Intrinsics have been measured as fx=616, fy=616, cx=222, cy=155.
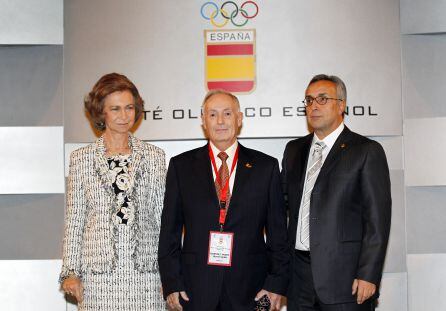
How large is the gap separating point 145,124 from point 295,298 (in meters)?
1.86

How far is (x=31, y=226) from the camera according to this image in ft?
16.2

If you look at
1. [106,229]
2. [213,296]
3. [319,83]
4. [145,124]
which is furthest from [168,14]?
[213,296]

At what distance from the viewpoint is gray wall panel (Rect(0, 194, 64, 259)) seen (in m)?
4.76

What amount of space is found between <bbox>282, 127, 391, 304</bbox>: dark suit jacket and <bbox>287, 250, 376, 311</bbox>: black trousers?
5 centimetres

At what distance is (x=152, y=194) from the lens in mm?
3279

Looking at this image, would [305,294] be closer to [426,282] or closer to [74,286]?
[74,286]

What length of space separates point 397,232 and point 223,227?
1.97 meters

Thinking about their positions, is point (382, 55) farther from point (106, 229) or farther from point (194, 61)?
point (106, 229)

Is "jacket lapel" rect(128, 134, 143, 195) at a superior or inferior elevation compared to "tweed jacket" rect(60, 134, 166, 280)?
superior

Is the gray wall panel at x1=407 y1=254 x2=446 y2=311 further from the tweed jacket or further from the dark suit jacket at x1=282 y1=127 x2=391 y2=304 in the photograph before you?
the tweed jacket

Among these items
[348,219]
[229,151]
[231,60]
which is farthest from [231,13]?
[348,219]

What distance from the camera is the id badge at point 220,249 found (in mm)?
3105

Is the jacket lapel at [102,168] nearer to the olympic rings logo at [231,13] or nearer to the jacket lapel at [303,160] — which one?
the jacket lapel at [303,160]

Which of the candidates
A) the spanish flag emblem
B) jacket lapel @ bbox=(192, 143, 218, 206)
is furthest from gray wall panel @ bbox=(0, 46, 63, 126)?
jacket lapel @ bbox=(192, 143, 218, 206)
